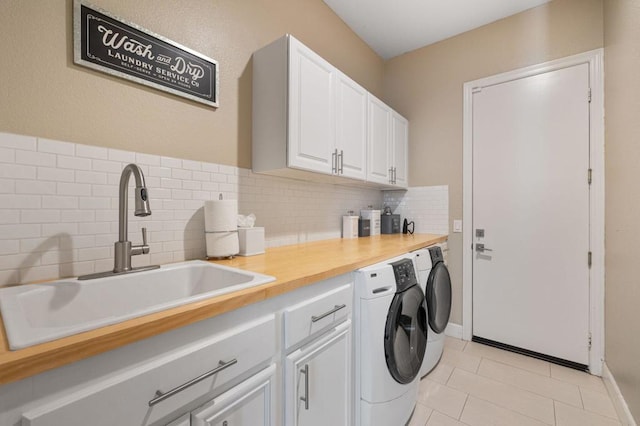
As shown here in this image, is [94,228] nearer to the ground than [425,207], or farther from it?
nearer to the ground

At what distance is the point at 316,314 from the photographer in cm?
110

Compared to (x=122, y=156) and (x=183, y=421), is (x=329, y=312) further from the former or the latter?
(x=122, y=156)

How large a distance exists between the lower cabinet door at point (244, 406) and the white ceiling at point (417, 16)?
2.80m

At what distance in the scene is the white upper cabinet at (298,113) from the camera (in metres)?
1.59

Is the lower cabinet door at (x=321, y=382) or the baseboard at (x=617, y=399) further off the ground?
the lower cabinet door at (x=321, y=382)

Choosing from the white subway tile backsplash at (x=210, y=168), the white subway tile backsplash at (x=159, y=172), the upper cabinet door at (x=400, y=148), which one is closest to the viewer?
the white subway tile backsplash at (x=159, y=172)

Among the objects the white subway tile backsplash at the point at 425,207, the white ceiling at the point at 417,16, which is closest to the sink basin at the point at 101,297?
the white subway tile backsplash at the point at 425,207

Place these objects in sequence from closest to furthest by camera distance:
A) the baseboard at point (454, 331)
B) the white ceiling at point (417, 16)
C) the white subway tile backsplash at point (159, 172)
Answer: the white subway tile backsplash at point (159, 172) → the white ceiling at point (417, 16) → the baseboard at point (454, 331)

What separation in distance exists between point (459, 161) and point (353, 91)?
1.34 m

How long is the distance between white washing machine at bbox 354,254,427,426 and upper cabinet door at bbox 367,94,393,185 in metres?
1.09

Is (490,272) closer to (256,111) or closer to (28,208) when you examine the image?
(256,111)

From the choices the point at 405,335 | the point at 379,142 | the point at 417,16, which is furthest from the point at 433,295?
the point at 417,16

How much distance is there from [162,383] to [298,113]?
1429 mm

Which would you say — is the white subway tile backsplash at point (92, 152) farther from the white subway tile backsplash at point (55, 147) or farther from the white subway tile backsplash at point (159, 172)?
the white subway tile backsplash at point (159, 172)
